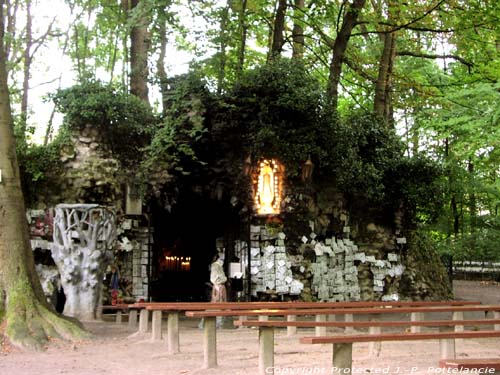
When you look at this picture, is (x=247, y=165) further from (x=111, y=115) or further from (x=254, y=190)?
(x=111, y=115)

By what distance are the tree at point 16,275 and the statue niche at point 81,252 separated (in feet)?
7.82

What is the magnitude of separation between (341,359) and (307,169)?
9700mm

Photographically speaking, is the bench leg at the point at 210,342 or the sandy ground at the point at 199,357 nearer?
the sandy ground at the point at 199,357

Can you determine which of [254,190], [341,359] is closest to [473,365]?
[341,359]

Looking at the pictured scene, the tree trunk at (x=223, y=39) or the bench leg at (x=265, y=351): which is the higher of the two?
the tree trunk at (x=223, y=39)

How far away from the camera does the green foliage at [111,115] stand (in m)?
13.8

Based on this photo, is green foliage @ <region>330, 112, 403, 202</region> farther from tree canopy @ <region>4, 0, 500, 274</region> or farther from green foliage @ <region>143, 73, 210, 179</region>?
green foliage @ <region>143, 73, 210, 179</region>

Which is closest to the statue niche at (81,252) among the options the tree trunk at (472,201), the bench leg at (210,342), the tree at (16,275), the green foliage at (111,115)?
the tree at (16,275)

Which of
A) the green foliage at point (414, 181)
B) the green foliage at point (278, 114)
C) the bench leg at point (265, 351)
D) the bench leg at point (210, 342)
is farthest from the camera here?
the green foliage at point (414, 181)

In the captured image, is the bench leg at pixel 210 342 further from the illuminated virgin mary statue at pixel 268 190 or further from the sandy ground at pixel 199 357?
the illuminated virgin mary statue at pixel 268 190

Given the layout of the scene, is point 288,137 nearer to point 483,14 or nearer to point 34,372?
point 483,14

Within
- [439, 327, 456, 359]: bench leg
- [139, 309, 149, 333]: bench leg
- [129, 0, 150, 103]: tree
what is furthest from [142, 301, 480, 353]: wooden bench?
[129, 0, 150, 103]: tree

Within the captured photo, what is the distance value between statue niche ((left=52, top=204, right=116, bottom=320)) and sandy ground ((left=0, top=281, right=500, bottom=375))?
157cm

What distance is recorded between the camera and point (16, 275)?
8797 millimetres
